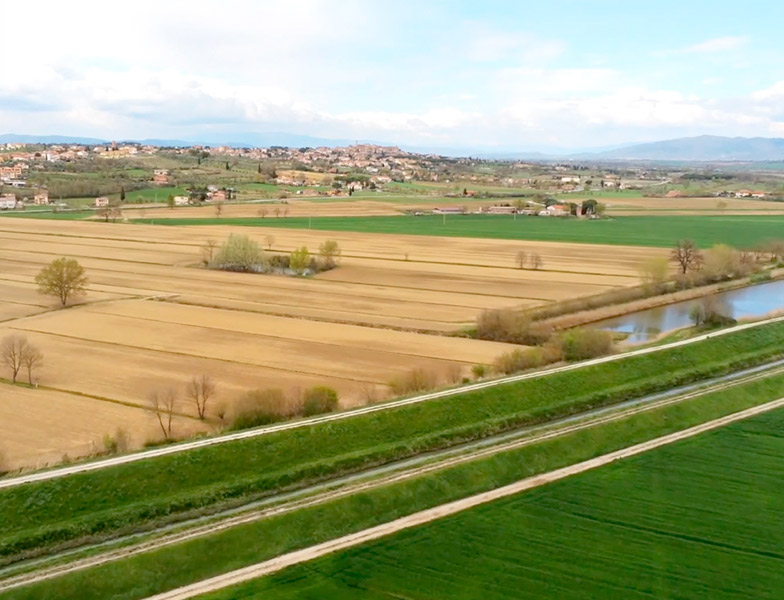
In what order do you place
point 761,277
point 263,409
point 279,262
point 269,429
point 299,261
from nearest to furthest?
point 269,429
point 263,409
point 299,261
point 761,277
point 279,262

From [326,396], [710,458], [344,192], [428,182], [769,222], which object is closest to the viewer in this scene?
[710,458]

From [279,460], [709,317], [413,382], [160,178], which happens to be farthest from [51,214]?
[279,460]

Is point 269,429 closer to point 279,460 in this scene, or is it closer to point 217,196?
point 279,460

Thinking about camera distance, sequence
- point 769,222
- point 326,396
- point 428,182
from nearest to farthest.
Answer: point 326,396, point 769,222, point 428,182

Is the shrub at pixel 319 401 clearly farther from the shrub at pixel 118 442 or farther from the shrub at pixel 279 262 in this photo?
the shrub at pixel 279 262

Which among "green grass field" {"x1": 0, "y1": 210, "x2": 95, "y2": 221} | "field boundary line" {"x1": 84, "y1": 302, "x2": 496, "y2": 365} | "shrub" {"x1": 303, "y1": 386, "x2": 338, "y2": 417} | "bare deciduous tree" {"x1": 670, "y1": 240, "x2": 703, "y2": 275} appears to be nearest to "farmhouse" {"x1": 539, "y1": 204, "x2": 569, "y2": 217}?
"bare deciduous tree" {"x1": 670, "y1": 240, "x2": 703, "y2": 275}

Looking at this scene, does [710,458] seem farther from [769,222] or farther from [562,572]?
[769,222]

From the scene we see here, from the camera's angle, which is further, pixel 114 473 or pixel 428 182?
pixel 428 182

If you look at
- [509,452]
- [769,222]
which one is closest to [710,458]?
[509,452]
